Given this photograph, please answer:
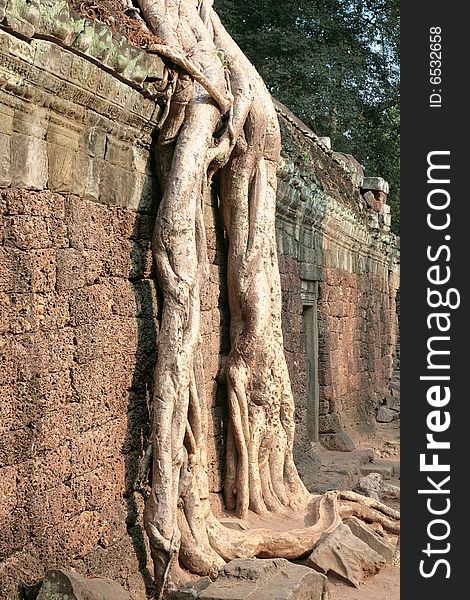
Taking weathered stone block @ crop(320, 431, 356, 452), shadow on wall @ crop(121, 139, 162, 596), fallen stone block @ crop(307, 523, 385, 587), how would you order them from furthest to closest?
weathered stone block @ crop(320, 431, 356, 452) → fallen stone block @ crop(307, 523, 385, 587) → shadow on wall @ crop(121, 139, 162, 596)

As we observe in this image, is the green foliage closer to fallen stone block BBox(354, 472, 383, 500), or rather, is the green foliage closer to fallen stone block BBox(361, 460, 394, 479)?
fallen stone block BBox(361, 460, 394, 479)

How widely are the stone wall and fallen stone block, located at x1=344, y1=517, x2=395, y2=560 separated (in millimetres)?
978

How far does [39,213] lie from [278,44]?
53.8ft

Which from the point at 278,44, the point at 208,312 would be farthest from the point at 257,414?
the point at 278,44

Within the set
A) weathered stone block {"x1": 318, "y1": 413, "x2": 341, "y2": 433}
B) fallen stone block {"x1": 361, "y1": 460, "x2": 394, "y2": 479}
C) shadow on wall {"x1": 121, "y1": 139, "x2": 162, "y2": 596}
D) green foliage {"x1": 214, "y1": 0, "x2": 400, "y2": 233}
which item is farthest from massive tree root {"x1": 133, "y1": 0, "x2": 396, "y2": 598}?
green foliage {"x1": 214, "y1": 0, "x2": 400, "y2": 233}

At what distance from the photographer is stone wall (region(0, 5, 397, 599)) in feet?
14.7

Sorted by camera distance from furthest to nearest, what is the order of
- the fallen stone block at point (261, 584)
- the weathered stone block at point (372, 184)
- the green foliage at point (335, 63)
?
1. the green foliage at point (335, 63)
2. the weathered stone block at point (372, 184)
3. the fallen stone block at point (261, 584)

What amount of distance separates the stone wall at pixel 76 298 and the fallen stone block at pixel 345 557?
840mm

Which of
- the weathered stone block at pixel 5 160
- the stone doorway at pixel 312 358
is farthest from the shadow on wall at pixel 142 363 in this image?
the stone doorway at pixel 312 358

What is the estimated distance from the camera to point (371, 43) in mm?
22047

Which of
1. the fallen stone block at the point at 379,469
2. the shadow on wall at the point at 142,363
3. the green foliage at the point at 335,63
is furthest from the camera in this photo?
the green foliage at the point at 335,63

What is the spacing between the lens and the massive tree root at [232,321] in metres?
5.72

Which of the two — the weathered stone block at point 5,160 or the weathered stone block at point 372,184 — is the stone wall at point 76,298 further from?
the weathered stone block at point 372,184

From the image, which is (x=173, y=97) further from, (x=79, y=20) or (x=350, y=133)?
(x=350, y=133)
